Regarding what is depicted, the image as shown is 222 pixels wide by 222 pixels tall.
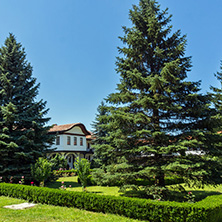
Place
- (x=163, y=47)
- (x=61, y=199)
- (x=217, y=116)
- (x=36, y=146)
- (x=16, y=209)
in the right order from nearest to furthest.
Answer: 1. (x=16, y=209)
2. (x=61, y=199)
3. (x=217, y=116)
4. (x=163, y=47)
5. (x=36, y=146)

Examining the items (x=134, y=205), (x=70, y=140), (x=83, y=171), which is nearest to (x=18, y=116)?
(x=83, y=171)

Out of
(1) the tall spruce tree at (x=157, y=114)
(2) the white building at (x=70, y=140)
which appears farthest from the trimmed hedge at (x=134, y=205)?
(2) the white building at (x=70, y=140)

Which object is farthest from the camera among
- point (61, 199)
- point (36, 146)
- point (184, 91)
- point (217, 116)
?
point (36, 146)

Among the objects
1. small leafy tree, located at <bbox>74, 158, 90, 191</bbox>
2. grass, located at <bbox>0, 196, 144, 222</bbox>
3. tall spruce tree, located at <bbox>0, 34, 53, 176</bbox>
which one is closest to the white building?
tall spruce tree, located at <bbox>0, 34, 53, 176</bbox>

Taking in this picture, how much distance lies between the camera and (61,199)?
384 inches

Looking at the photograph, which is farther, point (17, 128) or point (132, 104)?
point (17, 128)

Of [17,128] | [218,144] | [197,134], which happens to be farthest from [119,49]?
[17,128]

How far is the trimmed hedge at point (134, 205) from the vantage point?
6.79 m

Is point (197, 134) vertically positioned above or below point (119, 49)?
below

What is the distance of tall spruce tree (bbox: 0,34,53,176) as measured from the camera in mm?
15281

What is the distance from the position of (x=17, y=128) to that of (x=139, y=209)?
12.9 m

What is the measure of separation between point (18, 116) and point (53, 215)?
33.3ft

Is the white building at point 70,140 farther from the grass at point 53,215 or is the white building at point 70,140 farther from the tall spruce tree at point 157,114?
the grass at point 53,215

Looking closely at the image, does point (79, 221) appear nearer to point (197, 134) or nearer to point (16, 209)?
point (16, 209)
